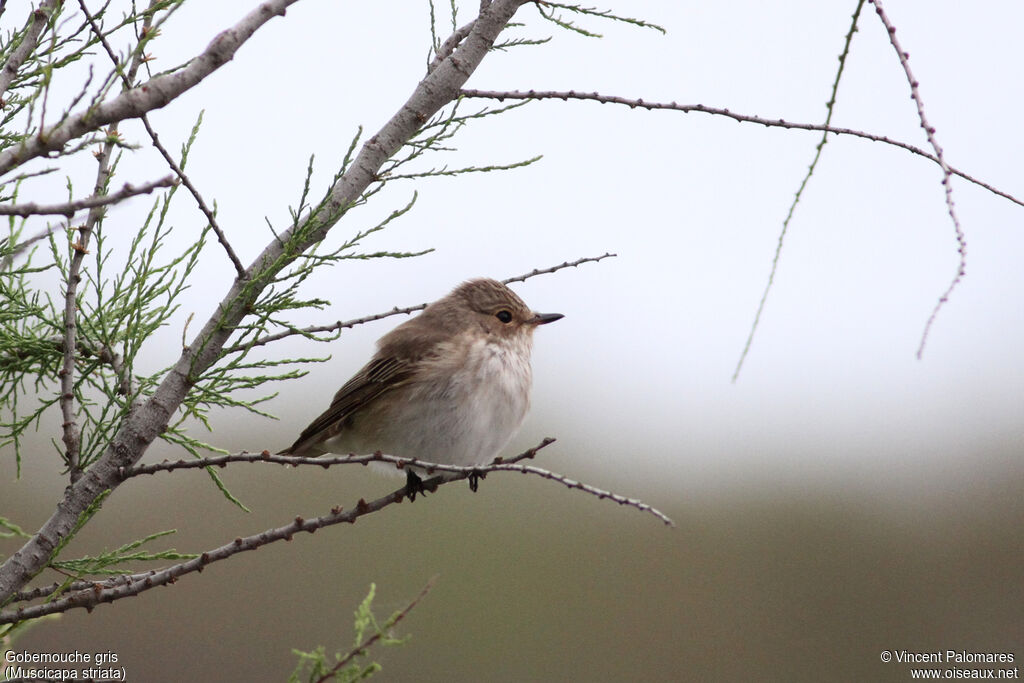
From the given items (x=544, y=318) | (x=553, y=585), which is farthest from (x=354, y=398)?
(x=553, y=585)

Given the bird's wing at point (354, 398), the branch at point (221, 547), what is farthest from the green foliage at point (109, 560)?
the bird's wing at point (354, 398)

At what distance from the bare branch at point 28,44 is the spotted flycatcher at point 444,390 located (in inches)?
95.0

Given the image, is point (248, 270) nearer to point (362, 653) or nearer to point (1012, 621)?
point (362, 653)

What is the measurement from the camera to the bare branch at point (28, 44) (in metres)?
3.18

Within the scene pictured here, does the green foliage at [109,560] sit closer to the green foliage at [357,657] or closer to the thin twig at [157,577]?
the thin twig at [157,577]

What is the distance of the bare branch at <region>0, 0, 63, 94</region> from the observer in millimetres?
3180

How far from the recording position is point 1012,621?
1228 centimetres

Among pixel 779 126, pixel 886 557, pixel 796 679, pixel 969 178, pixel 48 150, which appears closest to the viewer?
pixel 48 150

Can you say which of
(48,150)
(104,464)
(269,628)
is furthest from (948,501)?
(48,150)

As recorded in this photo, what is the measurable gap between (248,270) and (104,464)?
813 mm

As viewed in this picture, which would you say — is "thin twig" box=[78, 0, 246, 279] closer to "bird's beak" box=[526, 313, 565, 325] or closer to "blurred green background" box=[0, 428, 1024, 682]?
"bird's beak" box=[526, 313, 565, 325]

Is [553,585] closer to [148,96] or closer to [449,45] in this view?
[449,45]

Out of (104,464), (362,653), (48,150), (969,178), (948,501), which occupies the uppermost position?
(948,501)

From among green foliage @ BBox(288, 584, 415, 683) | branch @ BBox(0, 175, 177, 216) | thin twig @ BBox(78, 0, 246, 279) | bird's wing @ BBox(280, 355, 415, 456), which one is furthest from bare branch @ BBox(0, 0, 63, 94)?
bird's wing @ BBox(280, 355, 415, 456)
